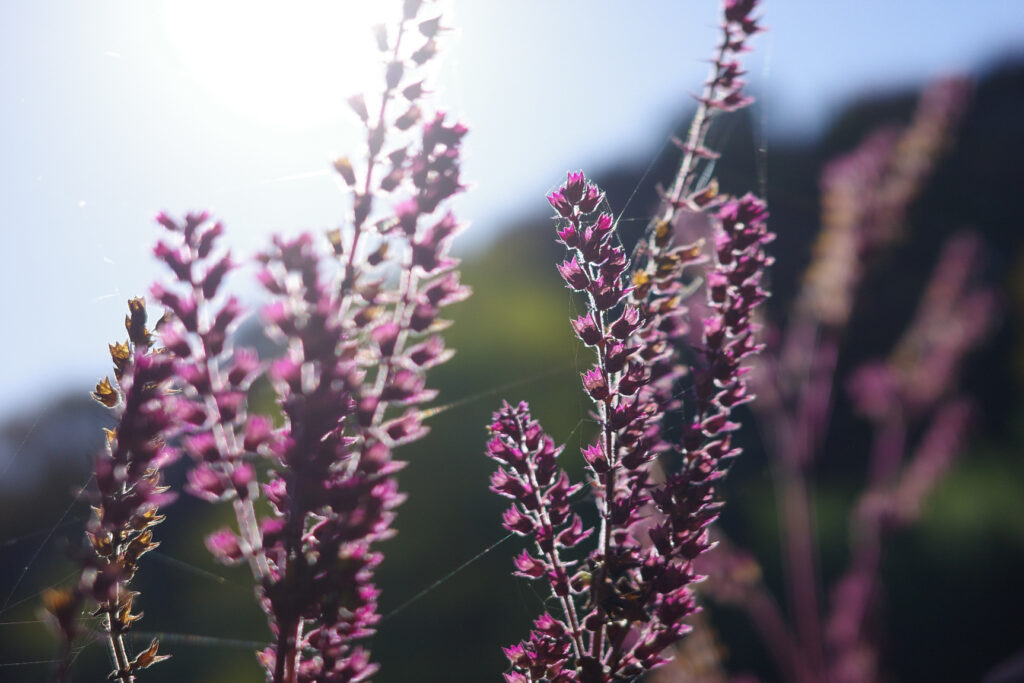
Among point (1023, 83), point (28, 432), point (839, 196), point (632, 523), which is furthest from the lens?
point (1023, 83)

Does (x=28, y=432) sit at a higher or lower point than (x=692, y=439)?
higher

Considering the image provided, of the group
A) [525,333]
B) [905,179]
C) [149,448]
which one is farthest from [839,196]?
[525,333]

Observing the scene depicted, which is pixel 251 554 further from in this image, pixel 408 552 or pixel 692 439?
pixel 408 552

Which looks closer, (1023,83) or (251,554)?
(251,554)

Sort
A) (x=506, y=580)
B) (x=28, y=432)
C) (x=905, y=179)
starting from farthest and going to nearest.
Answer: (x=506, y=580), (x=905, y=179), (x=28, y=432)

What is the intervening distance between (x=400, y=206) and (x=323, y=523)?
1.15ft

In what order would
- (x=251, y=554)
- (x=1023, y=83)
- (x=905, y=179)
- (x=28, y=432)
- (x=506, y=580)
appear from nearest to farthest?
(x=251, y=554)
(x=28, y=432)
(x=905, y=179)
(x=506, y=580)
(x=1023, y=83)

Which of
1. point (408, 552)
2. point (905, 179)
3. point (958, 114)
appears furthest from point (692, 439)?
point (408, 552)

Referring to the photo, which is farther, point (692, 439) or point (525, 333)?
point (525, 333)

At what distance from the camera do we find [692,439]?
0.83 meters

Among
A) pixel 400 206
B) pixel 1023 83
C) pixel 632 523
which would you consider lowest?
pixel 632 523

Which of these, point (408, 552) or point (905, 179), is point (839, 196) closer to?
point (905, 179)

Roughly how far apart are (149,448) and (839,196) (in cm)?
192

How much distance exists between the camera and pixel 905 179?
1.80 m
